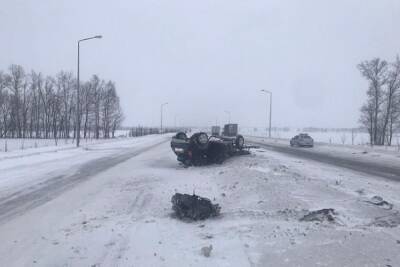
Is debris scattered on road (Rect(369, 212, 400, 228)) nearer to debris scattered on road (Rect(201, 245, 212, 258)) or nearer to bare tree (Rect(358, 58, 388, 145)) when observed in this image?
debris scattered on road (Rect(201, 245, 212, 258))

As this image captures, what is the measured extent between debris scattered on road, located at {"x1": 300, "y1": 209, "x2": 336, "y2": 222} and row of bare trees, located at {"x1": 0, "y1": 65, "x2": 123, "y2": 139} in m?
81.2

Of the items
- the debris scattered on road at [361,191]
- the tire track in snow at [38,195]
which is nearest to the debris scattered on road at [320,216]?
the debris scattered on road at [361,191]

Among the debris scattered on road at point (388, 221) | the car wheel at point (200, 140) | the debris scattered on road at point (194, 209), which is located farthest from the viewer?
the car wheel at point (200, 140)

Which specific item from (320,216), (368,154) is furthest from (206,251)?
(368,154)

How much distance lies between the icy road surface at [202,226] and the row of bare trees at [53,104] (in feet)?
252

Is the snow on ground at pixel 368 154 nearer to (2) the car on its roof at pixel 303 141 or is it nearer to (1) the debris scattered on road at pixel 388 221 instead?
(2) the car on its roof at pixel 303 141

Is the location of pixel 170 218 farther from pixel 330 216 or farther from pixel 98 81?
pixel 98 81

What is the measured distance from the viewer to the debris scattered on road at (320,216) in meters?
8.12

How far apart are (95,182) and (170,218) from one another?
6844 mm

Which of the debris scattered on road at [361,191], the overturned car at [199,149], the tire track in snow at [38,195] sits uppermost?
→ the overturned car at [199,149]

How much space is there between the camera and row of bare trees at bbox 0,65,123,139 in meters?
88.4

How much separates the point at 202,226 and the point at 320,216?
234 cm

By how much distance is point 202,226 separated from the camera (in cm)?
812

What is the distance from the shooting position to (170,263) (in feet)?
19.6
